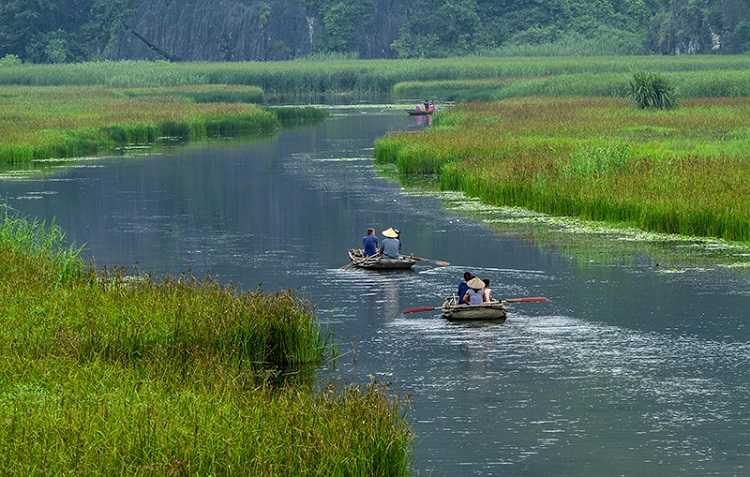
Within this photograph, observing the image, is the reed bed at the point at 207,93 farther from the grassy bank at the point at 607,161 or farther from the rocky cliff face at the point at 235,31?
the rocky cliff face at the point at 235,31

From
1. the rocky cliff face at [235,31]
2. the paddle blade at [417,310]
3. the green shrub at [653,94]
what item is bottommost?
the paddle blade at [417,310]

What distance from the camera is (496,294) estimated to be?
33.3 m

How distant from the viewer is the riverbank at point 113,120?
72.8 m

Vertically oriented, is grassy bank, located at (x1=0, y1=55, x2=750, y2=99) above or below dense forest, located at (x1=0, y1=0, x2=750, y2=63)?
below

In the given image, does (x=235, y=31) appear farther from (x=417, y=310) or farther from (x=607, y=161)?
(x=417, y=310)

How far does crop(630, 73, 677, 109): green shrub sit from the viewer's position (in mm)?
72938

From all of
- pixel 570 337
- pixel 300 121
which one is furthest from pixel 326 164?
pixel 570 337

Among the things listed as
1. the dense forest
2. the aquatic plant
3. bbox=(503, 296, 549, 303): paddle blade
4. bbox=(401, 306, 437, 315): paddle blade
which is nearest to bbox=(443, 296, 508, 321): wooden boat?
bbox=(401, 306, 437, 315): paddle blade

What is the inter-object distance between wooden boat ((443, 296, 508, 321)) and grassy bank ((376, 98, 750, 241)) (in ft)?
36.2

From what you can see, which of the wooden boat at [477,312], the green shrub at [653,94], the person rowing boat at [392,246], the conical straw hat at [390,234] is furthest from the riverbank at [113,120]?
the wooden boat at [477,312]

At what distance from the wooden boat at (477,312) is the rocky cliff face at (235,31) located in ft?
456

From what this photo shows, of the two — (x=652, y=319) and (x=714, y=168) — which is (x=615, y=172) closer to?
(x=714, y=168)

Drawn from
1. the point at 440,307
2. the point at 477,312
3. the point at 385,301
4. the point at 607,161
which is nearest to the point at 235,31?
the point at 607,161

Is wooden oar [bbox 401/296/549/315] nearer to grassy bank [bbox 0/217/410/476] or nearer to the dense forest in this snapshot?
→ grassy bank [bbox 0/217/410/476]
